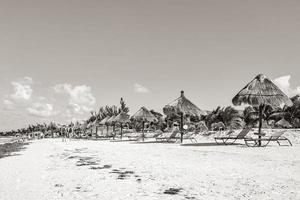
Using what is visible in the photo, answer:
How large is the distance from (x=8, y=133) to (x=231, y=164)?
157 metres

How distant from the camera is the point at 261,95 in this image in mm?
14039

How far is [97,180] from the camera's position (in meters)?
6.07

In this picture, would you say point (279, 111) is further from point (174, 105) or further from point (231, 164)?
point (231, 164)

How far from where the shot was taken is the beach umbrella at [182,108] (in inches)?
701

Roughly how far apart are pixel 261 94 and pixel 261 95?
0.04 meters

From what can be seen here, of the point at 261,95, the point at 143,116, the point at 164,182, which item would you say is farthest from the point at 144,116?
the point at 164,182

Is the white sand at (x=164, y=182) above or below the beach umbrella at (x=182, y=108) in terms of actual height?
below

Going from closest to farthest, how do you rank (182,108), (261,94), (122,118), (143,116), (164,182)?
1. (164,182)
2. (261,94)
3. (182,108)
4. (143,116)
5. (122,118)

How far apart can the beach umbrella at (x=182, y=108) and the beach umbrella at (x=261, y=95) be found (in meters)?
3.78

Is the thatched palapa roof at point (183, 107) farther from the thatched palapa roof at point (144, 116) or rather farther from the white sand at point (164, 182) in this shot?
the white sand at point (164, 182)

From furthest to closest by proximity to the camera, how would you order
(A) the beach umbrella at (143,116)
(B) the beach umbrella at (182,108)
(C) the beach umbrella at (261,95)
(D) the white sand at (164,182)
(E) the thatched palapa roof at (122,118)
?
1. (E) the thatched palapa roof at (122,118)
2. (A) the beach umbrella at (143,116)
3. (B) the beach umbrella at (182,108)
4. (C) the beach umbrella at (261,95)
5. (D) the white sand at (164,182)

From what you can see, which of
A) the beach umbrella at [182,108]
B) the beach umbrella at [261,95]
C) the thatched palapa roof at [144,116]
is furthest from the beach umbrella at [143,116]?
the beach umbrella at [261,95]

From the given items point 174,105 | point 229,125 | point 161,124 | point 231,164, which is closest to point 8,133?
point 161,124

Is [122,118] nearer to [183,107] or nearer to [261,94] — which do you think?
[183,107]
